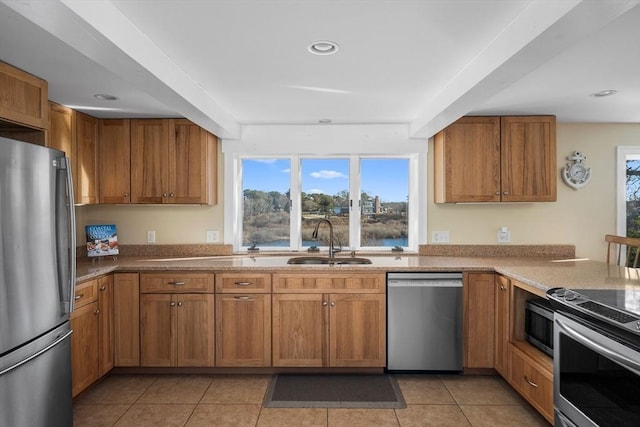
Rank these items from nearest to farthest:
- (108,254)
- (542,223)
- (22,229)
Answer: (22,229)
(108,254)
(542,223)

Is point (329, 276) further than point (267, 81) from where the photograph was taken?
Yes

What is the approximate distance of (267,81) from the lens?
267 centimetres

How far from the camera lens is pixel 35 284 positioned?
1.96 meters

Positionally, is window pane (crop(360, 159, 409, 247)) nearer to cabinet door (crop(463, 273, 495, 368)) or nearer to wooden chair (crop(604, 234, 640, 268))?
cabinet door (crop(463, 273, 495, 368))

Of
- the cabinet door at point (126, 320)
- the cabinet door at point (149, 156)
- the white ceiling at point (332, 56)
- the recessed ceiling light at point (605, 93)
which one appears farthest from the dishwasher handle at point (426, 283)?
the cabinet door at point (149, 156)

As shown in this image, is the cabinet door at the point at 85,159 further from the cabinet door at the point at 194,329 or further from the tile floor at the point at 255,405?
the tile floor at the point at 255,405

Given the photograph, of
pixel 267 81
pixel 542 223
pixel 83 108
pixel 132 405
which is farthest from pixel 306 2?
pixel 542 223

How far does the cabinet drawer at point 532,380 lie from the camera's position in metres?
2.38

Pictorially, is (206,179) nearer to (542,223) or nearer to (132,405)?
(132,405)

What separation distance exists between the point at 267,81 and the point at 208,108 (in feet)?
1.82

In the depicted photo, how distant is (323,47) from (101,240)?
255 centimetres

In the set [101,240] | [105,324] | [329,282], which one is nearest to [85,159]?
[101,240]

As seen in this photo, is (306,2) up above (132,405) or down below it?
above

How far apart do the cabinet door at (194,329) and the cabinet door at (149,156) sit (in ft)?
3.34
